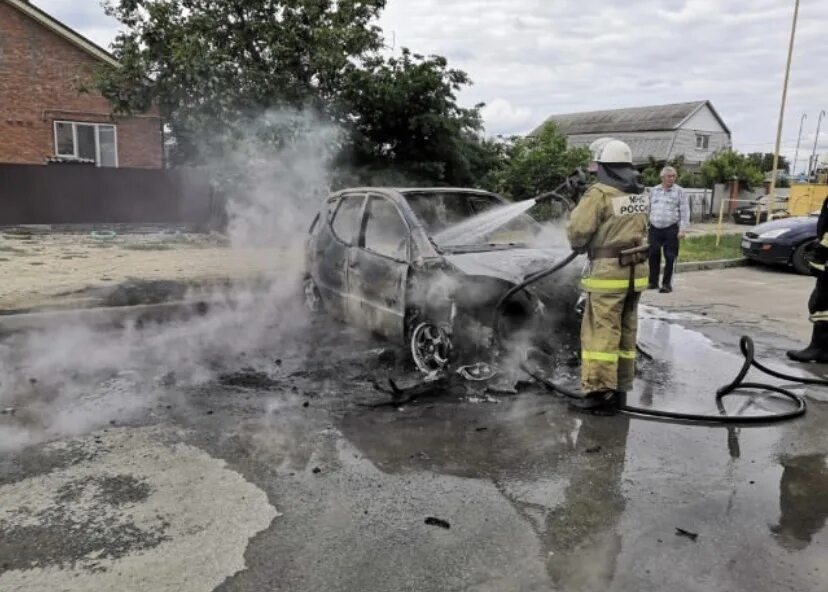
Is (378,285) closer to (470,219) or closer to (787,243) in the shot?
(470,219)

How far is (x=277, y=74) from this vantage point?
1396 cm

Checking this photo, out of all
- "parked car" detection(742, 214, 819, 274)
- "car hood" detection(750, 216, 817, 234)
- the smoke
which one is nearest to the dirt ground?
the smoke

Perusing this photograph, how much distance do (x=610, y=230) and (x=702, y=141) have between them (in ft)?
149

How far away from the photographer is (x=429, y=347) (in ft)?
17.4

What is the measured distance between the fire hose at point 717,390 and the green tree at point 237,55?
9638 millimetres

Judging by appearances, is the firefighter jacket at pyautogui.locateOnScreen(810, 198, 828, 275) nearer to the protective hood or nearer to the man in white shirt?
the protective hood

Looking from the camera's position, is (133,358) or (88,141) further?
(88,141)

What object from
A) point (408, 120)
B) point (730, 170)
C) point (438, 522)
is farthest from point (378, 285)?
point (730, 170)

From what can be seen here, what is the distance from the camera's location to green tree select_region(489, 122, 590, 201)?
50.8 feet

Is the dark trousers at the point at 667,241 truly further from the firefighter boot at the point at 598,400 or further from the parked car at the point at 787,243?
the firefighter boot at the point at 598,400

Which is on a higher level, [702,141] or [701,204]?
[702,141]

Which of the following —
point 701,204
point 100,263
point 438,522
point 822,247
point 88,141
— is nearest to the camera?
point 438,522

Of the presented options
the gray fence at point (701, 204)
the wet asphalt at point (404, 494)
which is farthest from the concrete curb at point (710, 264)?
the gray fence at point (701, 204)

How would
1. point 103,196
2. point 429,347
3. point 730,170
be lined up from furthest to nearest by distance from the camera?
1. point 730,170
2. point 103,196
3. point 429,347
